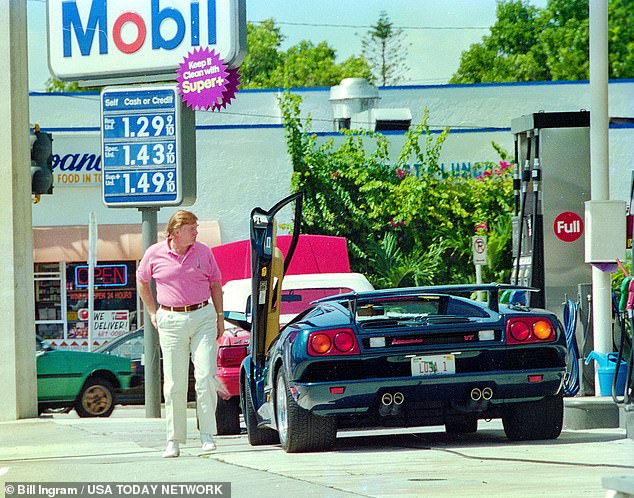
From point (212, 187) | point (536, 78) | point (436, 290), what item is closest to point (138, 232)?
point (212, 187)

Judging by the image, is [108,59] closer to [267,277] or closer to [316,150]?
[267,277]

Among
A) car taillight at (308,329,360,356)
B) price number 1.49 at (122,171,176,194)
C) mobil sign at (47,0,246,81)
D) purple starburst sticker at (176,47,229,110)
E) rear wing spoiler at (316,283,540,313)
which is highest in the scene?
mobil sign at (47,0,246,81)

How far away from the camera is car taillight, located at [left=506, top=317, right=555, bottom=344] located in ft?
28.2

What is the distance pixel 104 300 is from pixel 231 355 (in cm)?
2007

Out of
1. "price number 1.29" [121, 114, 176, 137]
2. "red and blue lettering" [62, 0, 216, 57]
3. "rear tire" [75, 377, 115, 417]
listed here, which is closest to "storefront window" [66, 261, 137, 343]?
"rear tire" [75, 377, 115, 417]

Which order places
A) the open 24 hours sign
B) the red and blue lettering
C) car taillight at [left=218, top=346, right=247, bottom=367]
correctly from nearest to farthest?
car taillight at [left=218, top=346, right=247, bottom=367]
the open 24 hours sign
the red and blue lettering

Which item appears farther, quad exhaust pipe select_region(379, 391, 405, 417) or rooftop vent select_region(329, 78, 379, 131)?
rooftop vent select_region(329, 78, 379, 131)

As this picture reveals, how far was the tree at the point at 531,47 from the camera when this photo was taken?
213ft

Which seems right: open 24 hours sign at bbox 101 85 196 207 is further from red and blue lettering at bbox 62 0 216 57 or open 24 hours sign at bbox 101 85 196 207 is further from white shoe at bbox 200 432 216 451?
white shoe at bbox 200 432 216 451

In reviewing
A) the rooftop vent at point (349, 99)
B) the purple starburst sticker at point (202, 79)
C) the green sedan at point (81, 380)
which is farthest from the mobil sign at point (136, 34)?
the rooftop vent at point (349, 99)

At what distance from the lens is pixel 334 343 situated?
8.44m

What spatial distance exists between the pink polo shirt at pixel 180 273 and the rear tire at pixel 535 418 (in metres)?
2.28

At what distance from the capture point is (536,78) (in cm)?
6875

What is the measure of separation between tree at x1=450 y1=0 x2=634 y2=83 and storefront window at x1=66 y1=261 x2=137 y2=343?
122ft
